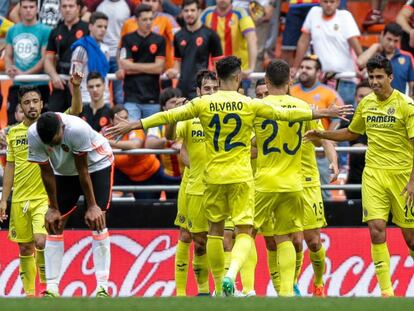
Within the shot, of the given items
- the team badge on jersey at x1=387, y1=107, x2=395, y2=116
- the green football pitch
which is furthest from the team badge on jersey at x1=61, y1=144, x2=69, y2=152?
the team badge on jersey at x1=387, y1=107, x2=395, y2=116

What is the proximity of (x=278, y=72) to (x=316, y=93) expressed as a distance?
11.5 feet

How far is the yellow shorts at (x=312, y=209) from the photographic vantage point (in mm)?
15805

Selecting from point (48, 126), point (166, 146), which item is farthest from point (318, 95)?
point (48, 126)

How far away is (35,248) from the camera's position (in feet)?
53.9

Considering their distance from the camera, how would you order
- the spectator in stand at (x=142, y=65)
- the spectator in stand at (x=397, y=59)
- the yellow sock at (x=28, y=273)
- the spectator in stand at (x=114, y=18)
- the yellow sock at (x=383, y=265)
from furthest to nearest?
the spectator in stand at (x=114, y=18)
the spectator in stand at (x=142, y=65)
the spectator in stand at (x=397, y=59)
the yellow sock at (x=28, y=273)
the yellow sock at (x=383, y=265)

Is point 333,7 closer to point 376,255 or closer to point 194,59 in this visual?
point 194,59

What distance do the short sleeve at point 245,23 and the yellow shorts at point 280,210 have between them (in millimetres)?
4847

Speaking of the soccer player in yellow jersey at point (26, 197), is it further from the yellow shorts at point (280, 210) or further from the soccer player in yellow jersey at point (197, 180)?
the yellow shorts at point (280, 210)

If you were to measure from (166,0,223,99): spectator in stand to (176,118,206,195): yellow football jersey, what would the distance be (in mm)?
2925

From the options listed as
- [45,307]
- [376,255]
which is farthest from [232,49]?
[45,307]

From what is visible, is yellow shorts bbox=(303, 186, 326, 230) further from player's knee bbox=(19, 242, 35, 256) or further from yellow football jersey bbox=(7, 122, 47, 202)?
player's knee bbox=(19, 242, 35, 256)

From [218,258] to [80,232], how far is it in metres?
3.56

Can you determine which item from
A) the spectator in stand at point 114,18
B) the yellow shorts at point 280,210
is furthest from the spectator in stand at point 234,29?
the yellow shorts at point 280,210

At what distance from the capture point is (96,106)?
18.1 metres
